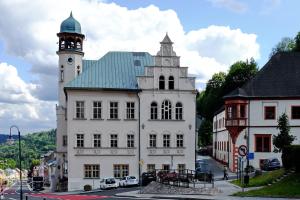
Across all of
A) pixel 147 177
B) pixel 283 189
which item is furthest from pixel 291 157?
pixel 147 177

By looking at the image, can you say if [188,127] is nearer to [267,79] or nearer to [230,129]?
[230,129]

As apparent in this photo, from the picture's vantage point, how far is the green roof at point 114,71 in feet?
192

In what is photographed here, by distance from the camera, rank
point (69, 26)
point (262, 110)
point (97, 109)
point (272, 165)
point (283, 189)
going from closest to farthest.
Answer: point (283, 189) → point (272, 165) → point (97, 109) → point (262, 110) → point (69, 26)

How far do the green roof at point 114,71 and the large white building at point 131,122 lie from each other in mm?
119

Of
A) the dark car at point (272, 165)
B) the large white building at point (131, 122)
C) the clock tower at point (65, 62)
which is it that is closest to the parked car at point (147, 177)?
the large white building at point (131, 122)

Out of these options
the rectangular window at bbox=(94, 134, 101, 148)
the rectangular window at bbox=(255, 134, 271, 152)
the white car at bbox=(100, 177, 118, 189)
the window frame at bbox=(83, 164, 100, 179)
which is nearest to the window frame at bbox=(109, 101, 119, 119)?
the rectangular window at bbox=(94, 134, 101, 148)

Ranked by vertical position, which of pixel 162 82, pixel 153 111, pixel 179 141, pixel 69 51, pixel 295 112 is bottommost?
pixel 179 141

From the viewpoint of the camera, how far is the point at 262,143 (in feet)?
194

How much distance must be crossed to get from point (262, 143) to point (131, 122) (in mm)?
15627

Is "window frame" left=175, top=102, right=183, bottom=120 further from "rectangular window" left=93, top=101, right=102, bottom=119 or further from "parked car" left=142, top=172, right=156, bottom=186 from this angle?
"rectangular window" left=93, top=101, right=102, bottom=119

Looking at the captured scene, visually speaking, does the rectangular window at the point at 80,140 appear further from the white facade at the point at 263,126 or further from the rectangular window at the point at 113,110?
the white facade at the point at 263,126

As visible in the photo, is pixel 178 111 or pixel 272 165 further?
pixel 178 111

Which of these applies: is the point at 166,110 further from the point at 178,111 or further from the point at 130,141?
the point at 130,141

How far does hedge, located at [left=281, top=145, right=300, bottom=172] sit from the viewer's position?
36.1 m
